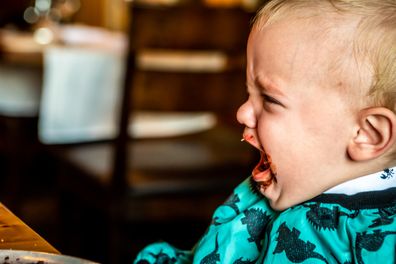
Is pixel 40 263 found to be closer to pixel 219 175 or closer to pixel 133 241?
pixel 219 175

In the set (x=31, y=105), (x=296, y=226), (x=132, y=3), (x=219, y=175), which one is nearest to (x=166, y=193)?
(x=219, y=175)

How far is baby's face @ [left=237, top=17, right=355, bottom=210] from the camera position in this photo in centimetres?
77

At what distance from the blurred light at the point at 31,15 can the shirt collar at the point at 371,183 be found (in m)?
2.39

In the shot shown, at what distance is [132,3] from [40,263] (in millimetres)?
1332

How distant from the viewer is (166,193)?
200 cm

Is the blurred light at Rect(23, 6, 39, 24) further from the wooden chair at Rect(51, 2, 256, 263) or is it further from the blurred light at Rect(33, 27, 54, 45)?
the wooden chair at Rect(51, 2, 256, 263)

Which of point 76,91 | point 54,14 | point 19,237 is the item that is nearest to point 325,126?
point 19,237

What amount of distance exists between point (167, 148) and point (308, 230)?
4.73 ft

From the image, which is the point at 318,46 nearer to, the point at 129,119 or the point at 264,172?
the point at 264,172

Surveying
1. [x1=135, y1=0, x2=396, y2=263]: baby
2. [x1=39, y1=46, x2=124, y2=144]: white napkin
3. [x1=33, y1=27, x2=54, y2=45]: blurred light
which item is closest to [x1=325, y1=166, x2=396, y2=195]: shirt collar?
[x1=135, y1=0, x2=396, y2=263]: baby

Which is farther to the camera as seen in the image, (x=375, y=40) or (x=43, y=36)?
(x=43, y=36)

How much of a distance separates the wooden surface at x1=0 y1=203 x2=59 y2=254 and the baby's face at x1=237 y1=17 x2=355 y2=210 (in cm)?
29

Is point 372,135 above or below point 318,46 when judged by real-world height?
below

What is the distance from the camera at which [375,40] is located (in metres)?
0.73
